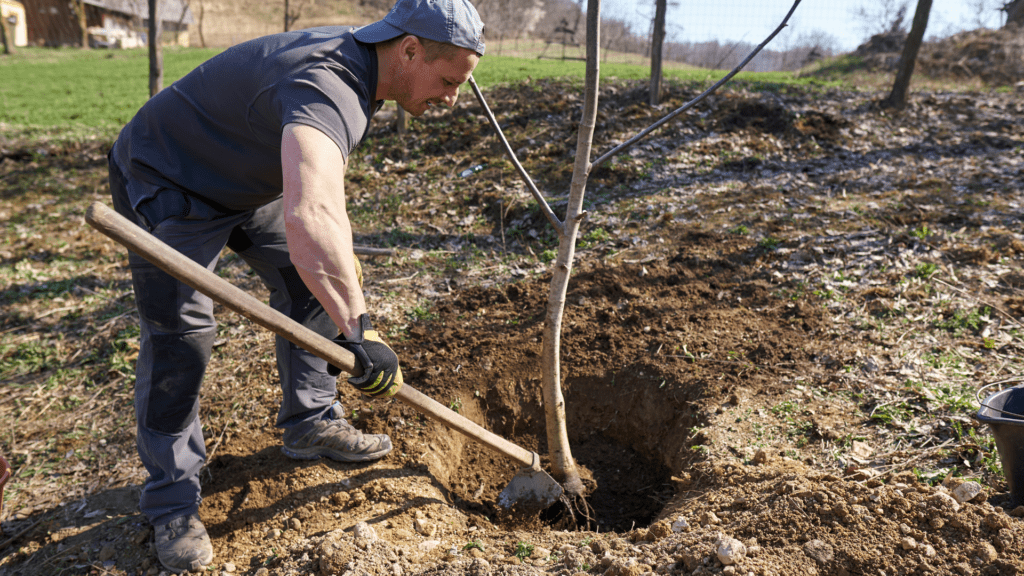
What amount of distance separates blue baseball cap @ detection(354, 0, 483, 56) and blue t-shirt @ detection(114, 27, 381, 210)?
0.10m

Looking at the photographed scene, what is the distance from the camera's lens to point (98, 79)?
748 inches

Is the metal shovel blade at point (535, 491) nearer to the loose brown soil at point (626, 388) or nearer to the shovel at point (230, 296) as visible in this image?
the loose brown soil at point (626, 388)

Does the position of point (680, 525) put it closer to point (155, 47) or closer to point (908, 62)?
point (155, 47)

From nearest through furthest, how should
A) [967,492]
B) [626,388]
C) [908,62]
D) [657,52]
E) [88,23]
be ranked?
[967,492]
[626,388]
[657,52]
[908,62]
[88,23]

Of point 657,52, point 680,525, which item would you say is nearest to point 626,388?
point 680,525

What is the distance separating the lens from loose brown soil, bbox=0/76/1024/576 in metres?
2.16

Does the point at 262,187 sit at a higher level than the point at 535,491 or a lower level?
higher

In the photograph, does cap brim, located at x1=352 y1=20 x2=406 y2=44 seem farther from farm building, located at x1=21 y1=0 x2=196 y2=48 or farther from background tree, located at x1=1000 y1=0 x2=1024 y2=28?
farm building, located at x1=21 y1=0 x2=196 y2=48

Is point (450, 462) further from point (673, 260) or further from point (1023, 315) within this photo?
point (1023, 315)

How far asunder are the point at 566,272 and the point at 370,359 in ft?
3.36

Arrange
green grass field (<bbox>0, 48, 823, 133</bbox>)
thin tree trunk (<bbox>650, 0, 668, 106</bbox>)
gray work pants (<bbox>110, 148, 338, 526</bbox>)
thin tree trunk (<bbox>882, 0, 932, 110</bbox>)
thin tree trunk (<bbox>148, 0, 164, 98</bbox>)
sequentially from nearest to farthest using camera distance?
gray work pants (<bbox>110, 148, 338, 526</bbox>) → thin tree trunk (<bbox>148, 0, 164, 98</bbox>) → thin tree trunk (<bbox>650, 0, 668, 106</bbox>) → thin tree trunk (<bbox>882, 0, 932, 110</bbox>) → green grass field (<bbox>0, 48, 823, 133</bbox>)

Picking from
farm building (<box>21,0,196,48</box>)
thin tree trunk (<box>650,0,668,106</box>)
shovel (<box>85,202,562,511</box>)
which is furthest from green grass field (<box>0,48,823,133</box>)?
shovel (<box>85,202,562,511</box>)

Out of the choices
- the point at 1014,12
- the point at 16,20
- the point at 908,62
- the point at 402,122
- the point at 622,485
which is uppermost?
the point at 16,20

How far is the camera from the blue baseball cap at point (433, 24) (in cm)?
180
